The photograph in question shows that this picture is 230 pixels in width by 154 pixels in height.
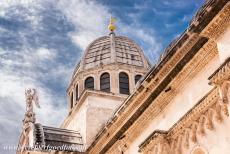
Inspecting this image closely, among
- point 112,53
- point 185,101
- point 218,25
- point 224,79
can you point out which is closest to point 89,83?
point 112,53

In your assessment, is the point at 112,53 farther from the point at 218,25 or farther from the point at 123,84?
the point at 218,25

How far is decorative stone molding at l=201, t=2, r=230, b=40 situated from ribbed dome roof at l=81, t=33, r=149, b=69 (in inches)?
680

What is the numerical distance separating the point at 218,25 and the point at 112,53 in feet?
59.8

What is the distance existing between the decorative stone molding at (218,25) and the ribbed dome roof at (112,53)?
17266 mm

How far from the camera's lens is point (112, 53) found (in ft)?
92.5

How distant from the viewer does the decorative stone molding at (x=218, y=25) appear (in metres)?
9.84

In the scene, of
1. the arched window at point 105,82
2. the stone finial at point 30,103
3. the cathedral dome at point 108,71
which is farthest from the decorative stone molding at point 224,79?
the arched window at point 105,82

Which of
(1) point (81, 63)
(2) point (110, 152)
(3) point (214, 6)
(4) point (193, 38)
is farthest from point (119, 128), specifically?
(1) point (81, 63)

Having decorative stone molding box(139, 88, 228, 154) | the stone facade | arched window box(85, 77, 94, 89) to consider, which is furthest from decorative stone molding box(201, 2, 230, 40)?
arched window box(85, 77, 94, 89)

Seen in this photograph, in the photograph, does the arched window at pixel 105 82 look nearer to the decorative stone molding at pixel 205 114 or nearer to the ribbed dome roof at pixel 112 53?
the ribbed dome roof at pixel 112 53

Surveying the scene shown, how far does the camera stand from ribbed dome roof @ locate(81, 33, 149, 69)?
28.1 m

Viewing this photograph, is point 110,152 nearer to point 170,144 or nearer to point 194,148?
point 170,144

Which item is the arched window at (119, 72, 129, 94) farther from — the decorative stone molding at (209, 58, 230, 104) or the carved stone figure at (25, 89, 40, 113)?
the decorative stone molding at (209, 58, 230, 104)

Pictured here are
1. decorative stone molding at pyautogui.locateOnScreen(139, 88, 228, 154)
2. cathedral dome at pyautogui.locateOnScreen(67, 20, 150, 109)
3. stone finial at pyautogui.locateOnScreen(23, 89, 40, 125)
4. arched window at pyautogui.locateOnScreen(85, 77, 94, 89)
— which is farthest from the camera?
arched window at pyautogui.locateOnScreen(85, 77, 94, 89)
